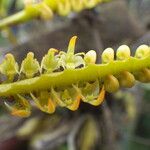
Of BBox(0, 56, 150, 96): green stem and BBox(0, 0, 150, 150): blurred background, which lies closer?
BBox(0, 56, 150, 96): green stem

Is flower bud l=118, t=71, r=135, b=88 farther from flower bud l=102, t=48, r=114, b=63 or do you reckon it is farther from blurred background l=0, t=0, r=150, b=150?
blurred background l=0, t=0, r=150, b=150

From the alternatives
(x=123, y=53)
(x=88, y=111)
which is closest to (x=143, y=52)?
(x=123, y=53)

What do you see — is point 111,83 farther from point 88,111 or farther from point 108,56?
point 88,111

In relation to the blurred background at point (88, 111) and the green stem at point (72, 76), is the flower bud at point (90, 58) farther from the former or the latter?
the blurred background at point (88, 111)

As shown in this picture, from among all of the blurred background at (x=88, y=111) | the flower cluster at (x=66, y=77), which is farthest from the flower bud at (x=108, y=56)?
the blurred background at (x=88, y=111)

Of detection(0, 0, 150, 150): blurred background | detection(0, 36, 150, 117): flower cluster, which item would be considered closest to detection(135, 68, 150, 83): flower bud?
detection(0, 36, 150, 117): flower cluster

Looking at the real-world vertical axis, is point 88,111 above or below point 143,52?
below

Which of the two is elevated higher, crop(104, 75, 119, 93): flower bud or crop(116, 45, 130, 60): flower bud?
→ crop(116, 45, 130, 60): flower bud
